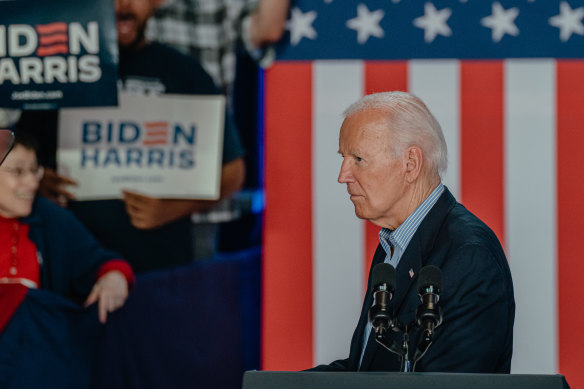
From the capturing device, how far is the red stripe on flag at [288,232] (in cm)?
335

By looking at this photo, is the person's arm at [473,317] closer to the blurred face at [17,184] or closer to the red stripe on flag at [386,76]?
the red stripe on flag at [386,76]

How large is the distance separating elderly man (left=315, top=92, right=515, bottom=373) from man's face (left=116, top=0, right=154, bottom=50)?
168 centimetres

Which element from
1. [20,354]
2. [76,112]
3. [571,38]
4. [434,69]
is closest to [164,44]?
[76,112]

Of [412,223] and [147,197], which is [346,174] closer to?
[412,223]

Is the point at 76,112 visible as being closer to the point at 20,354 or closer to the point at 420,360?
the point at 20,354

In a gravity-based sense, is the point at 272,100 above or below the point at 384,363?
above

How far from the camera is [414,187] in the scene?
1.98 m

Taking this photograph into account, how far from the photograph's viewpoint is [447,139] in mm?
3359

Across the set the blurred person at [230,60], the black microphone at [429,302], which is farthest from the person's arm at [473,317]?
the blurred person at [230,60]

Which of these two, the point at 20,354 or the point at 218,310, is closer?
the point at 20,354

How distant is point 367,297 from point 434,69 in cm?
158

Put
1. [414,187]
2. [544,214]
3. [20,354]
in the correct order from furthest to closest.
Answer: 1. [544,214]
2. [20,354]
3. [414,187]

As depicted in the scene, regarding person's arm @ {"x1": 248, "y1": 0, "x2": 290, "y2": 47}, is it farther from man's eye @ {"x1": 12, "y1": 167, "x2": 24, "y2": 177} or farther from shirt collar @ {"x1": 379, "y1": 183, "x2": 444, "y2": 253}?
shirt collar @ {"x1": 379, "y1": 183, "x2": 444, "y2": 253}

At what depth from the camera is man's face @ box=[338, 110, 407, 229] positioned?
1.97 m
